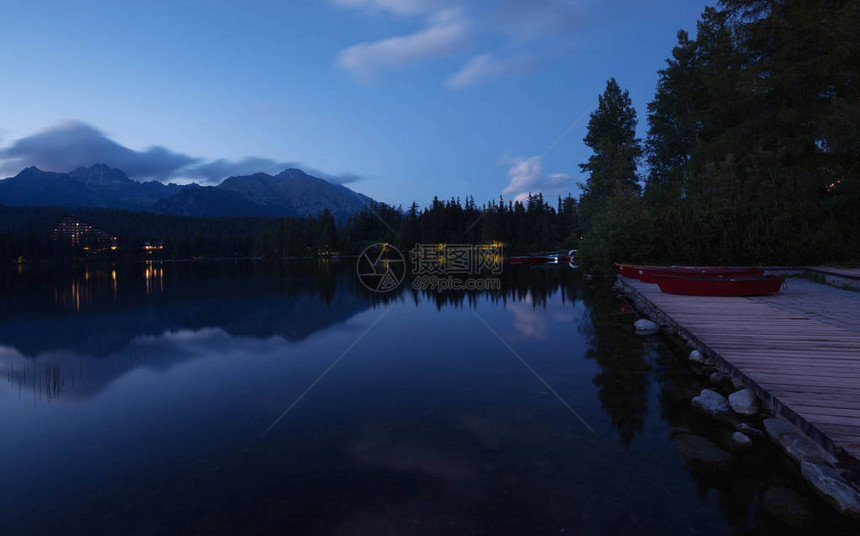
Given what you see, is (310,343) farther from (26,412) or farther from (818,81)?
(818,81)

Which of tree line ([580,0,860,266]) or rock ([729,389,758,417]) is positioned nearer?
rock ([729,389,758,417])

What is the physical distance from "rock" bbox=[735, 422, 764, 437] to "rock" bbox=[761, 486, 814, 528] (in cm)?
148

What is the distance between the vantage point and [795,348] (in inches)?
342

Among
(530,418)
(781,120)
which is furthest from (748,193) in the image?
(530,418)

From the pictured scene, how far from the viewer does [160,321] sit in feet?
76.4

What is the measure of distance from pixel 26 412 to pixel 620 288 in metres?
28.9

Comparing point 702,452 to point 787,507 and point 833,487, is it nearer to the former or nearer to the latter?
point 787,507

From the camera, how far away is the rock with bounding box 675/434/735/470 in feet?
20.4

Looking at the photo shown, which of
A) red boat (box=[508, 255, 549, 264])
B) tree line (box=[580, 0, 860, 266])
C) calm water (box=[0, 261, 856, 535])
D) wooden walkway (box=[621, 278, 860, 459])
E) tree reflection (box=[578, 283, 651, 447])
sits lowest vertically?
calm water (box=[0, 261, 856, 535])

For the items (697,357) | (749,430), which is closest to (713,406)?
(749,430)

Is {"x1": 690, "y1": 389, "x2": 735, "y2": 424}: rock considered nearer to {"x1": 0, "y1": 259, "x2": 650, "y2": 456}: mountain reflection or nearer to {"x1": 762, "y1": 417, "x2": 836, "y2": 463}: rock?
{"x1": 762, "y1": 417, "x2": 836, "y2": 463}: rock

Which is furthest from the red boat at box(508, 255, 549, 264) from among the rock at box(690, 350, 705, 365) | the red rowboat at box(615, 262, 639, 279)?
the rock at box(690, 350, 705, 365)

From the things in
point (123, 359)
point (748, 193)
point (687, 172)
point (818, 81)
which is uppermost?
point (818, 81)

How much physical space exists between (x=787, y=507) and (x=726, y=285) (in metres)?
13.3
